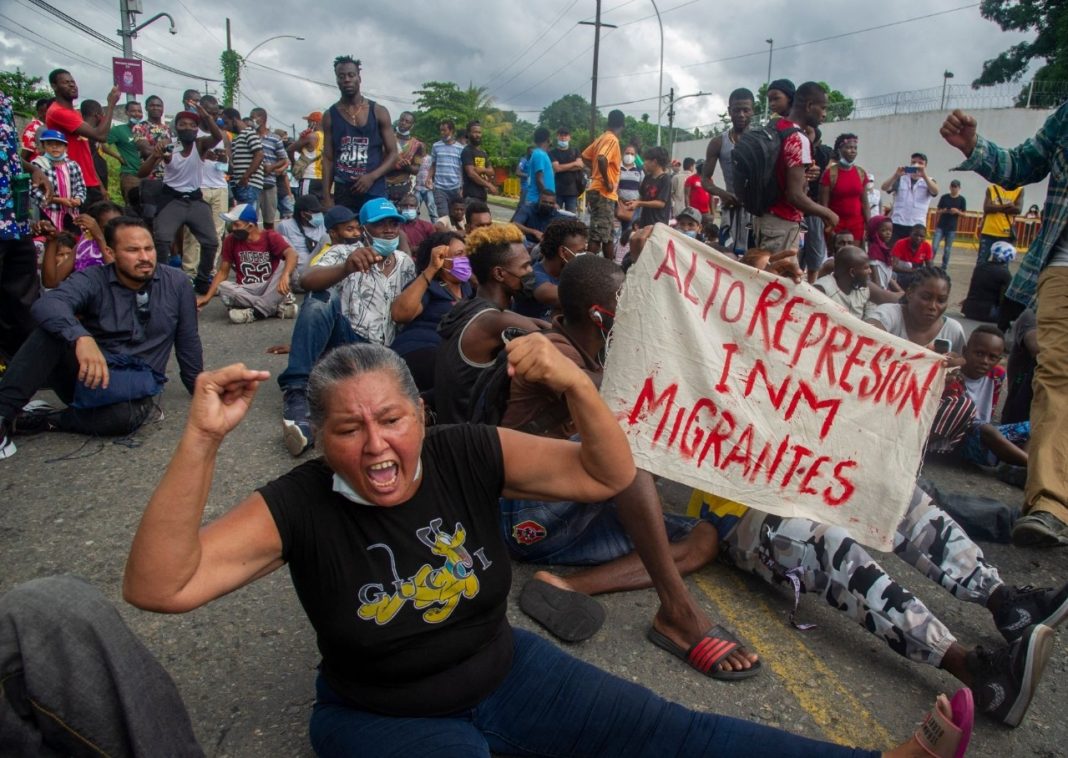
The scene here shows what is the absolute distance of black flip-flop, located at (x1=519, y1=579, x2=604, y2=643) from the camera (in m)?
2.83

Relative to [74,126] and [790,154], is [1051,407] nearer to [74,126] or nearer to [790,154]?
[790,154]

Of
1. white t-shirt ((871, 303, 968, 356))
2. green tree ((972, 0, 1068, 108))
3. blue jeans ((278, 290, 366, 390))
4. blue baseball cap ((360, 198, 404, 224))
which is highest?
green tree ((972, 0, 1068, 108))

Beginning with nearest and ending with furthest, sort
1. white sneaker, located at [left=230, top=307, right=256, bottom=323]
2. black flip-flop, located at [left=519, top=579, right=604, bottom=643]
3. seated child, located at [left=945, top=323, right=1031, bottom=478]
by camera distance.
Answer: black flip-flop, located at [left=519, top=579, right=604, bottom=643], seated child, located at [left=945, top=323, right=1031, bottom=478], white sneaker, located at [left=230, top=307, right=256, bottom=323]

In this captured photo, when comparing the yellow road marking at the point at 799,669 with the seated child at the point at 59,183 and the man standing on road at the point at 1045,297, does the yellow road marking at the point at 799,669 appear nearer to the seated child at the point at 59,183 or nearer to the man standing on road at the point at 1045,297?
the man standing on road at the point at 1045,297

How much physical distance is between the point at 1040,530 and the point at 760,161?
3.39 meters

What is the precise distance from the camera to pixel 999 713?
240cm

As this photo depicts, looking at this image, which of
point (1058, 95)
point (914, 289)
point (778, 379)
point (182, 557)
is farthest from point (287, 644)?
point (1058, 95)

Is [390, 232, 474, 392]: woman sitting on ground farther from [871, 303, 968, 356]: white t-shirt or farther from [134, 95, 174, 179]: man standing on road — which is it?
[134, 95, 174, 179]: man standing on road

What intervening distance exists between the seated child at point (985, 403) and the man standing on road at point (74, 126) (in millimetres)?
8230

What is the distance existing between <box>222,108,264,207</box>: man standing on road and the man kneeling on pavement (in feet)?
21.6

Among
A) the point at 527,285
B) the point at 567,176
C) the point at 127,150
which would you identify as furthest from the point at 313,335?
the point at 127,150

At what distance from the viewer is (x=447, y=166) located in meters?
12.1

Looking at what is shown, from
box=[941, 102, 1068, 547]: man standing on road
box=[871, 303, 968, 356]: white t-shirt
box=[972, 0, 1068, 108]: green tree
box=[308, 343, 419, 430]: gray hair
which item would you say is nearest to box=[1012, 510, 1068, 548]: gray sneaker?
box=[941, 102, 1068, 547]: man standing on road

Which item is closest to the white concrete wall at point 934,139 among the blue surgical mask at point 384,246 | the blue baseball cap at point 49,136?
the blue surgical mask at point 384,246
